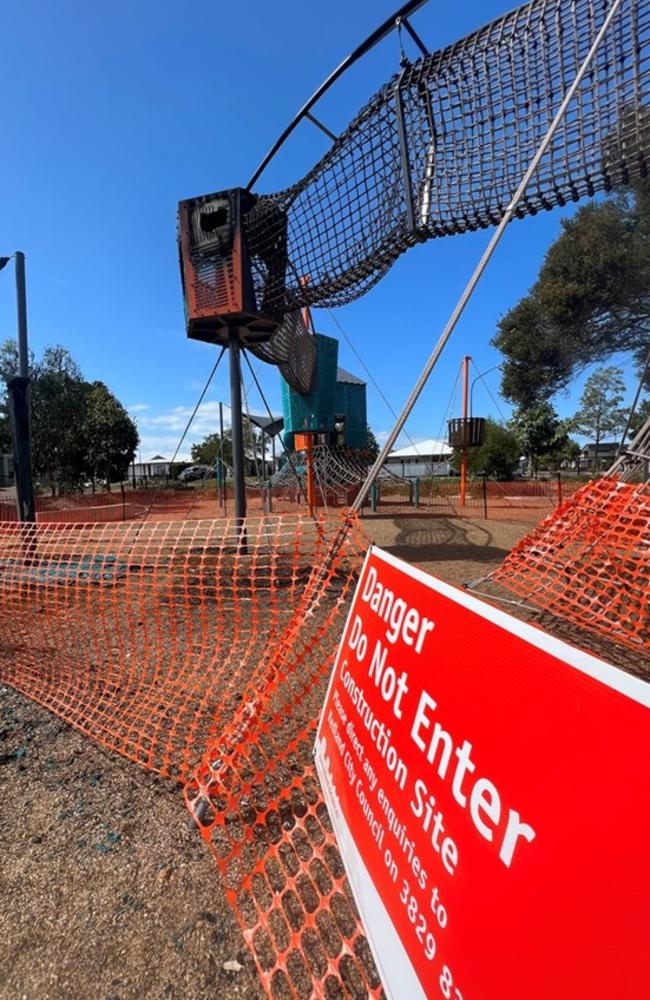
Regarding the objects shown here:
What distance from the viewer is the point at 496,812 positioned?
92cm

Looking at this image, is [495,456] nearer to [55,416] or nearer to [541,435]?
[541,435]

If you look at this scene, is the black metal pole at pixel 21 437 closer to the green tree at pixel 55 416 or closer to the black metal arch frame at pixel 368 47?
the black metal arch frame at pixel 368 47

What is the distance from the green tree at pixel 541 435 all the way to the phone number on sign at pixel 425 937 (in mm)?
45892

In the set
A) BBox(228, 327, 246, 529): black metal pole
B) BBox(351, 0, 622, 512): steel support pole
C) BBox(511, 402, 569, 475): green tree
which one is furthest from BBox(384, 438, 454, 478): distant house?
BBox(351, 0, 622, 512): steel support pole

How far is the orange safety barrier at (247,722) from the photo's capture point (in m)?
1.76

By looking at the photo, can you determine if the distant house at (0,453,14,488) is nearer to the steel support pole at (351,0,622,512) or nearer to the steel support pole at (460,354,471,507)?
the steel support pole at (460,354,471,507)

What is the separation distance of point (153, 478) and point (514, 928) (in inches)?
2015

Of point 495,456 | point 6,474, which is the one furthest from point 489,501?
point 6,474

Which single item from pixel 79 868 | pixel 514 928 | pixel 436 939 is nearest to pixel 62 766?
pixel 79 868

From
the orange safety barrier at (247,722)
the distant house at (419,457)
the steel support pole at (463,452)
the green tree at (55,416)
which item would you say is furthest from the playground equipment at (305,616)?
the distant house at (419,457)

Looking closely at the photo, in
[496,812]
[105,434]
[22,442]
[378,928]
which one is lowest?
[378,928]

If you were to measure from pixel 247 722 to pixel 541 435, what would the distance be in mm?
46412

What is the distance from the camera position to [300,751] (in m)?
2.88

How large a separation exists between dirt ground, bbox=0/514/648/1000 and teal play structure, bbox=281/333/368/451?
12655mm
